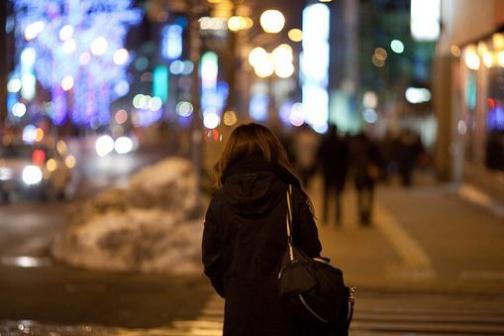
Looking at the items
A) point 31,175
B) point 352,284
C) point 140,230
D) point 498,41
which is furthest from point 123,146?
point 352,284

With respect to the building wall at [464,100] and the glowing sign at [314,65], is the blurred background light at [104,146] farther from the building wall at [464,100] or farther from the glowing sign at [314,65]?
the building wall at [464,100]

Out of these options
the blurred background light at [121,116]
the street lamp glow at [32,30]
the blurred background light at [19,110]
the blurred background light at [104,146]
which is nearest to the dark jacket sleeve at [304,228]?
the street lamp glow at [32,30]

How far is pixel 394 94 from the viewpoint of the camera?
51750 millimetres

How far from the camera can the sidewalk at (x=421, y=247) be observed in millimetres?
11828

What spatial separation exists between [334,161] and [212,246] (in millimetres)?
12691

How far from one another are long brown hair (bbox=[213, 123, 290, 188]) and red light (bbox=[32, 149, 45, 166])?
768 inches

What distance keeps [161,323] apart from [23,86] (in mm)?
36178

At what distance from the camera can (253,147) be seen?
186 inches

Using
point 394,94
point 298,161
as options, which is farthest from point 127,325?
point 394,94

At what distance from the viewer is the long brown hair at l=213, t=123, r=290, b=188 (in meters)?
4.71

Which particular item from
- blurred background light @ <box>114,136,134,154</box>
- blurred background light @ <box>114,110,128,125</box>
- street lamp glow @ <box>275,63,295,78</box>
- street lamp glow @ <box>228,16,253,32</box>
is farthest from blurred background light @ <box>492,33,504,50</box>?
blurred background light @ <box>114,110,128,125</box>

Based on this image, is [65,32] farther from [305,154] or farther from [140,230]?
[140,230]

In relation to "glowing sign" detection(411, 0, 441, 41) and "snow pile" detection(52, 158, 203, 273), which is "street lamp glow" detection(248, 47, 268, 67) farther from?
"snow pile" detection(52, 158, 203, 273)

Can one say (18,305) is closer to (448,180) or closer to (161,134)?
(448,180)
